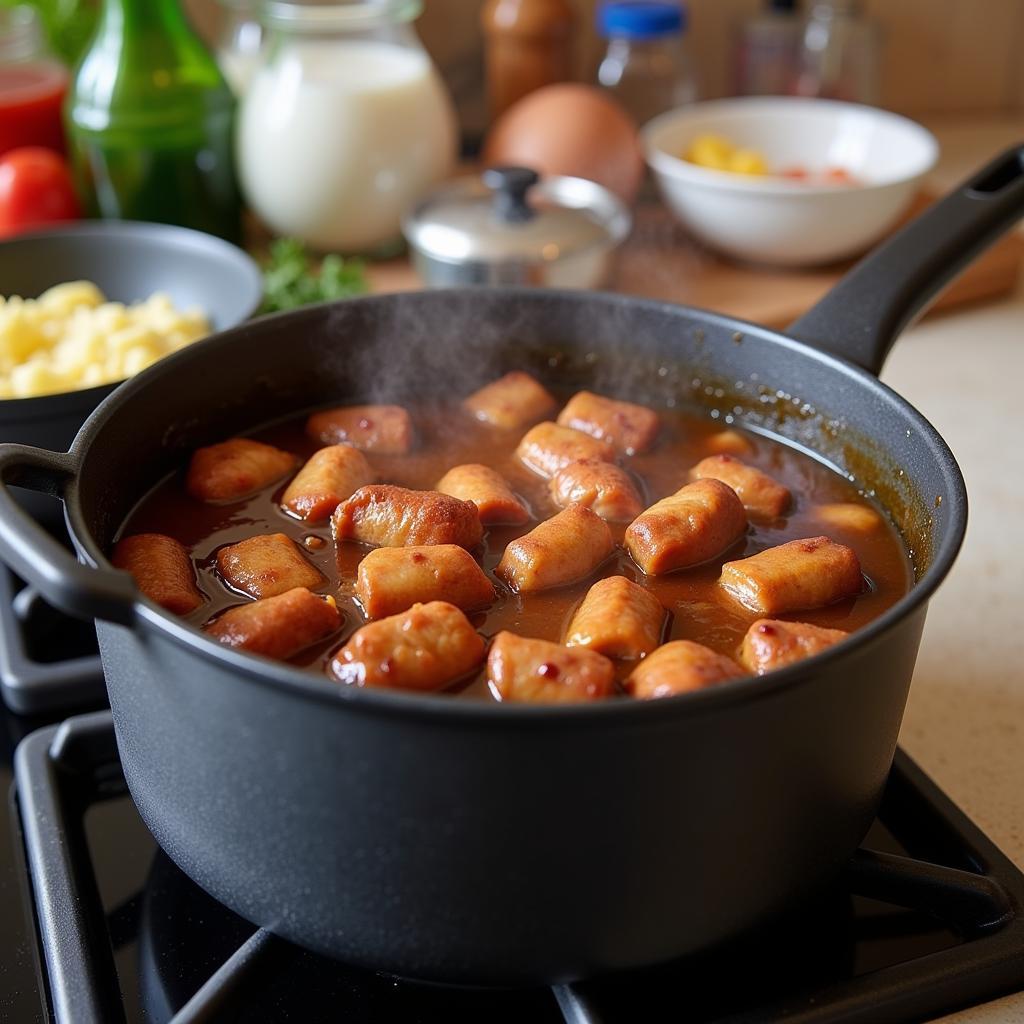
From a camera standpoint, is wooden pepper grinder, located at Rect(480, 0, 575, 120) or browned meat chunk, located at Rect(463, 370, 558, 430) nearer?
browned meat chunk, located at Rect(463, 370, 558, 430)

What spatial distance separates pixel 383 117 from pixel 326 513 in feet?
4.80

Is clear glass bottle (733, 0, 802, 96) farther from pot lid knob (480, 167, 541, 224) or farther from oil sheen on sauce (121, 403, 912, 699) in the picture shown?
oil sheen on sauce (121, 403, 912, 699)

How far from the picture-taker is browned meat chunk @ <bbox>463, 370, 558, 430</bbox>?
1.67 metres

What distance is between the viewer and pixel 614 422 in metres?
1.62

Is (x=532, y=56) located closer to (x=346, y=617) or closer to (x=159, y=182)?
(x=159, y=182)

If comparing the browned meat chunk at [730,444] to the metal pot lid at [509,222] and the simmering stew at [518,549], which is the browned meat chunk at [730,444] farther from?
the metal pot lid at [509,222]

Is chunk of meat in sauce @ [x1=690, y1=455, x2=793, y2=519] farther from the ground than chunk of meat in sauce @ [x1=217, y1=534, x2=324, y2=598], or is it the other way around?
chunk of meat in sauce @ [x1=217, y1=534, x2=324, y2=598]

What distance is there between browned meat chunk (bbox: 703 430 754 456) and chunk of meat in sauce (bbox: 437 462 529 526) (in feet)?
0.94

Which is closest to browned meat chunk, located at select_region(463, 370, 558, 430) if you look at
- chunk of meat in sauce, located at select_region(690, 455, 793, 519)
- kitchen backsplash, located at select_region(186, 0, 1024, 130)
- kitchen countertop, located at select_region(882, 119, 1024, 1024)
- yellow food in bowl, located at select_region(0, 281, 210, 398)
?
chunk of meat in sauce, located at select_region(690, 455, 793, 519)

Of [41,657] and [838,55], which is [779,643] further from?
[838,55]

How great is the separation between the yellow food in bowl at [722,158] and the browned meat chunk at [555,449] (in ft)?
4.69

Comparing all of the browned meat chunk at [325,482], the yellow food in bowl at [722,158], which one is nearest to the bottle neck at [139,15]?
the yellow food in bowl at [722,158]

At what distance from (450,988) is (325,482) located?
0.59 meters

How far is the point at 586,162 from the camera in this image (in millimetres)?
2793
